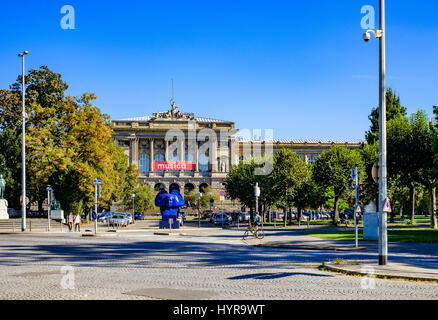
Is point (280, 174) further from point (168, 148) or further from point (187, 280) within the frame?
point (168, 148)

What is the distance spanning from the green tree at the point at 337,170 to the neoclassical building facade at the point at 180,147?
5221 cm

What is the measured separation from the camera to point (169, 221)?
1756 inches

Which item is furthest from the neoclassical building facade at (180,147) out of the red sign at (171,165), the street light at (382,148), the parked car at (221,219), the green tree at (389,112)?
the street light at (382,148)

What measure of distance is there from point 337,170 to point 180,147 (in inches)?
2381

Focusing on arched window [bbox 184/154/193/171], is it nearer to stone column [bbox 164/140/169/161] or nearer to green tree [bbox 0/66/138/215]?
stone column [bbox 164/140/169/161]

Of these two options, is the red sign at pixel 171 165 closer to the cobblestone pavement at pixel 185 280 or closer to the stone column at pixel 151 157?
the stone column at pixel 151 157

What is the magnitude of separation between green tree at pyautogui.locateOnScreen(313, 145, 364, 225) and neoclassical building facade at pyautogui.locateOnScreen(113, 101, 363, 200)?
52.2 meters

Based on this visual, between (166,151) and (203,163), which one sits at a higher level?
(166,151)

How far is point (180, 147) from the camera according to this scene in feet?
377

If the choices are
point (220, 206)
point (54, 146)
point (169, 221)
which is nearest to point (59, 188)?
point (54, 146)

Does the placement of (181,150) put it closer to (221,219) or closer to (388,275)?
(221,219)

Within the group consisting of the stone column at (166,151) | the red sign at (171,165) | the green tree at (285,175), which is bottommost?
the green tree at (285,175)

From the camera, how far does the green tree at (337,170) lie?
58.9m

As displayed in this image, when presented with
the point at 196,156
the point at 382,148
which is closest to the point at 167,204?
the point at 382,148
